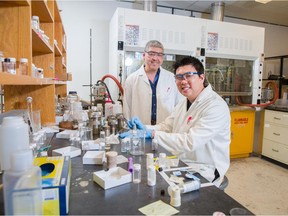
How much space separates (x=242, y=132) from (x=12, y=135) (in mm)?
3519

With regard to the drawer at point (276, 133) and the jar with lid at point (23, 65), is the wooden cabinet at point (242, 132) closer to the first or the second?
the drawer at point (276, 133)

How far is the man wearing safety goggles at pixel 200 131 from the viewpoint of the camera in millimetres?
1391

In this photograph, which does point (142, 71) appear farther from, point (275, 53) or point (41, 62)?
point (275, 53)

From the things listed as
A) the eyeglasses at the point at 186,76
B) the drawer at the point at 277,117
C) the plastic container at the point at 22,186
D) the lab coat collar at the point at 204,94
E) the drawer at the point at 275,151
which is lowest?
the drawer at the point at 275,151

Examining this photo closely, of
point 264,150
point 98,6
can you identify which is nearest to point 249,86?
point 264,150

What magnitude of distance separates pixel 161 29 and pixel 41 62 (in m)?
1.62

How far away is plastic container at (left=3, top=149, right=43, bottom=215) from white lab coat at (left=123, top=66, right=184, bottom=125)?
1918 mm

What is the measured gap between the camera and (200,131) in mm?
1387

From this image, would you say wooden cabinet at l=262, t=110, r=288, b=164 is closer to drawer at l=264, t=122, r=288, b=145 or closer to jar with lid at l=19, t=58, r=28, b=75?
drawer at l=264, t=122, r=288, b=145

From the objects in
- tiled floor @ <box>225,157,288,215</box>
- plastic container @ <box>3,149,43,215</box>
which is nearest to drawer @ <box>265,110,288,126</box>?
tiled floor @ <box>225,157,288,215</box>

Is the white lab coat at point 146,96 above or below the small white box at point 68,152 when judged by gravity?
above

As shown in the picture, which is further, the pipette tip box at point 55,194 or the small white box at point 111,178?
the small white box at point 111,178

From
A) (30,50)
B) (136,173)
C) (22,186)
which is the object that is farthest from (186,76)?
(22,186)

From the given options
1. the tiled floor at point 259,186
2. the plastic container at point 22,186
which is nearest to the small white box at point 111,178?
the plastic container at point 22,186
